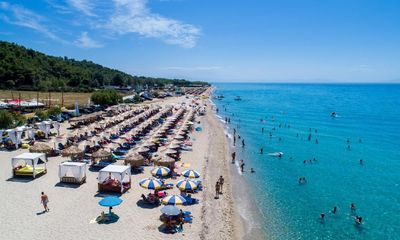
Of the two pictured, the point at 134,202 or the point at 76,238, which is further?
the point at 134,202

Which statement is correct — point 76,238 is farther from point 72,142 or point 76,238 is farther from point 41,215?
point 72,142

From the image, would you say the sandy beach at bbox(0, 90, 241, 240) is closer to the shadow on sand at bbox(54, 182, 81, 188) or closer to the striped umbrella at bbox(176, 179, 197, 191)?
the shadow on sand at bbox(54, 182, 81, 188)

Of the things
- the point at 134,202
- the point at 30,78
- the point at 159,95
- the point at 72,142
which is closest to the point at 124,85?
the point at 159,95

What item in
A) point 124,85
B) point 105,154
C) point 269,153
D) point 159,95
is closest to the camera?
point 105,154

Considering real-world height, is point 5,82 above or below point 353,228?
above

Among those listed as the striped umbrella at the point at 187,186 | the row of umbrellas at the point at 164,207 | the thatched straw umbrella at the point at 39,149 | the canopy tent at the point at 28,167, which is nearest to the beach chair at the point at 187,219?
the row of umbrellas at the point at 164,207

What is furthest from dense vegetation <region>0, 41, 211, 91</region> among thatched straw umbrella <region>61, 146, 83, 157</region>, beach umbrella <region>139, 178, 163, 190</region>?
beach umbrella <region>139, 178, 163, 190</region>

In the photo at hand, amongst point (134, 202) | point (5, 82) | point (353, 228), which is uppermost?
point (5, 82)

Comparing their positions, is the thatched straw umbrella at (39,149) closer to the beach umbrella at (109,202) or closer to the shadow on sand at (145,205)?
the shadow on sand at (145,205)

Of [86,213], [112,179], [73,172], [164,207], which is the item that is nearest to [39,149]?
[73,172]

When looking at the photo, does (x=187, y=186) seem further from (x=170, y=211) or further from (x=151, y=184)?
(x=170, y=211)
